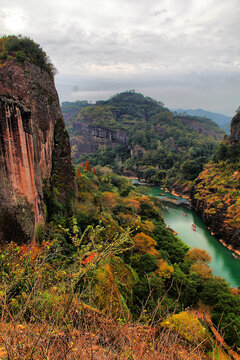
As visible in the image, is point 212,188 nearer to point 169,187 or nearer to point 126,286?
point 169,187

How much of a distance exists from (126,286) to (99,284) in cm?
238

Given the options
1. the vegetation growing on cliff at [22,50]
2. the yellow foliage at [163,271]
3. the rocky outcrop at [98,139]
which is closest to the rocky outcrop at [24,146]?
the vegetation growing on cliff at [22,50]

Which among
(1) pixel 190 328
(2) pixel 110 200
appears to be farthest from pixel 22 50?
(1) pixel 190 328

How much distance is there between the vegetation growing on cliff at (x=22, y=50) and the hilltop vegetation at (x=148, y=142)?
113ft

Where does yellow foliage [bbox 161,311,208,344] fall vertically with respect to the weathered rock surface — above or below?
above

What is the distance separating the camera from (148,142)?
224 ft

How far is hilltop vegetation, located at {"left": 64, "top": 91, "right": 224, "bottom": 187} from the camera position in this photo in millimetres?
47219

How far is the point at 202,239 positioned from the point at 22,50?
886 inches

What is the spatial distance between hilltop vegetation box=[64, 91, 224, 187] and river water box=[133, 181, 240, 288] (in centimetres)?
Result: 1209

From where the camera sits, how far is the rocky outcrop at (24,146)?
23.9 ft

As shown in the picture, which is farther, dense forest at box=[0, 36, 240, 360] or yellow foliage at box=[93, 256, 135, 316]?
yellow foliage at box=[93, 256, 135, 316]

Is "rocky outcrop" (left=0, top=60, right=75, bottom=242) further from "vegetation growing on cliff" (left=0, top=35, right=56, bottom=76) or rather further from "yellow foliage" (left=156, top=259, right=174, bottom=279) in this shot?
"yellow foliage" (left=156, top=259, right=174, bottom=279)

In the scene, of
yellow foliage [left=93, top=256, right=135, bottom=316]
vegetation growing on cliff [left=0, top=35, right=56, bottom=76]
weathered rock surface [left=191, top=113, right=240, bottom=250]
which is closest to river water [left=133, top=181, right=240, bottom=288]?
weathered rock surface [left=191, top=113, right=240, bottom=250]

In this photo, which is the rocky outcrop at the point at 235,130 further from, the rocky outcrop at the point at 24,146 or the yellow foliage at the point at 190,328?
the yellow foliage at the point at 190,328
